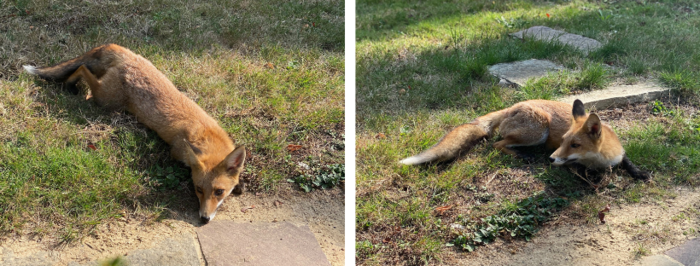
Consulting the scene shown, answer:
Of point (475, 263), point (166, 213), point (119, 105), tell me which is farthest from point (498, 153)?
point (119, 105)

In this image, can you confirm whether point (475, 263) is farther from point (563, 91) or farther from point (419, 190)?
point (563, 91)

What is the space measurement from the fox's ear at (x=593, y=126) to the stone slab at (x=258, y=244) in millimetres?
1685

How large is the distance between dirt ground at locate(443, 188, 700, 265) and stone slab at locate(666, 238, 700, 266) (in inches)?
0.9

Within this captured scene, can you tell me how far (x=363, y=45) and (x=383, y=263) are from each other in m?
3.28

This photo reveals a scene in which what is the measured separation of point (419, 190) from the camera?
9.57 feet

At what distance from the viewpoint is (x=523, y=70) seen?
119 inches

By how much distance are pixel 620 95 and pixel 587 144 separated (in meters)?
0.35

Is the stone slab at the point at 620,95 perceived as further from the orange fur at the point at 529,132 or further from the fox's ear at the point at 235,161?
the fox's ear at the point at 235,161

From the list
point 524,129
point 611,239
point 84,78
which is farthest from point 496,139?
point 84,78

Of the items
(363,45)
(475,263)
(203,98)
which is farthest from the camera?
(363,45)

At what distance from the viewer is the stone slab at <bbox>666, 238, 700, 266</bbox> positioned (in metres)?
2.26

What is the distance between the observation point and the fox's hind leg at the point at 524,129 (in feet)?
10.2

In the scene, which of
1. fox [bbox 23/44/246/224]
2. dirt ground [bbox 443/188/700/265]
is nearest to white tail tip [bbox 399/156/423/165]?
dirt ground [bbox 443/188/700/265]

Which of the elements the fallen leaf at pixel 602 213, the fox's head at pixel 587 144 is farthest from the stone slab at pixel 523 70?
the fallen leaf at pixel 602 213
